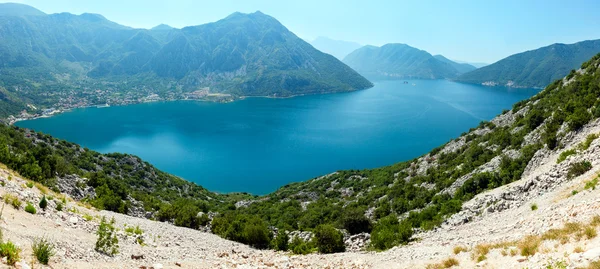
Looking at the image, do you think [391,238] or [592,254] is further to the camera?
[391,238]

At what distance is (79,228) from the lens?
49.9 ft

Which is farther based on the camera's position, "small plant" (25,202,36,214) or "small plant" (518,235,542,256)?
"small plant" (25,202,36,214)

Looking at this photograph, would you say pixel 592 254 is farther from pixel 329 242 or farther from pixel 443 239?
pixel 329 242

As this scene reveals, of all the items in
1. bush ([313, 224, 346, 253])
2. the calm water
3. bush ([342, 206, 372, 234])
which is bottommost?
the calm water

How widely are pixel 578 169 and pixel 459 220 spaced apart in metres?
7.54

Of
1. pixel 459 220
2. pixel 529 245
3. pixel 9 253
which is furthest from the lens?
pixel 459 220

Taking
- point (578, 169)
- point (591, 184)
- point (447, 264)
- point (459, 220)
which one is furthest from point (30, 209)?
point (578, 169)

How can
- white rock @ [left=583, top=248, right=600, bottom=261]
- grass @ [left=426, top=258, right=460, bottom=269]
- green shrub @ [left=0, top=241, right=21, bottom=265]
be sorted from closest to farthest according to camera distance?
green shrub @ [left=0, top=241, right=21, bottom=265], white rock @ [left=583, top=248, right=600, bottom=261], grass @ [left=426, top=258, right=460, bottom=269]

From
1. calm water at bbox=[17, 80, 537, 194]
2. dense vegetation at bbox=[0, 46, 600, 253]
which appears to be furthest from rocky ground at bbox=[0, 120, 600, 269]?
calm water at bbox=[17, 80, 537, 194]

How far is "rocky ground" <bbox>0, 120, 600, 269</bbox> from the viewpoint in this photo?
1051 centimetres

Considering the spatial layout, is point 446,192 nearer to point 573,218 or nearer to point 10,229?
point 573,218

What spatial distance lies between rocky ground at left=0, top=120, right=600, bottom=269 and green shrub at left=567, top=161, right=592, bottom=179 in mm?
322

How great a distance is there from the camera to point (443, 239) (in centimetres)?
1792

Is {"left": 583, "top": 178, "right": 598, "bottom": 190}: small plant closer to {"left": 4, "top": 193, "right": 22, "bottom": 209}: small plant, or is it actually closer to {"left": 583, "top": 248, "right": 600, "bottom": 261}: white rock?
{"left": 583, "top": 248, "right": 600, "bottom": 261}: white rock
